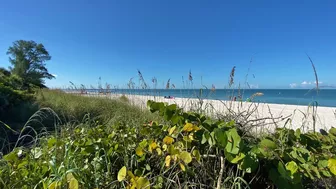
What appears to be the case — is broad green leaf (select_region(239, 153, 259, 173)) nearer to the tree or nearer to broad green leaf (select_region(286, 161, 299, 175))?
broad green leaf (select_region(286, 161, 299, 175))

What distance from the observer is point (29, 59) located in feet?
99.7

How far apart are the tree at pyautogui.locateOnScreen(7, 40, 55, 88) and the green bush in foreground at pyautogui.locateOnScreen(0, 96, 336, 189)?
33560 mm

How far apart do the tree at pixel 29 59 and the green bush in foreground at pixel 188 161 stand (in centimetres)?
3356

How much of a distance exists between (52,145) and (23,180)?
216mm

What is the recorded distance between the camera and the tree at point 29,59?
94.4 feet

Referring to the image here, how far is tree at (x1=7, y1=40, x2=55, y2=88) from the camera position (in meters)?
28.8

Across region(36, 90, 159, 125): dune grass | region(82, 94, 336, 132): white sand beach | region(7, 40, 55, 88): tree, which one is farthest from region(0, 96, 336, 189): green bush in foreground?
region(7, 40, 55, 88): tree

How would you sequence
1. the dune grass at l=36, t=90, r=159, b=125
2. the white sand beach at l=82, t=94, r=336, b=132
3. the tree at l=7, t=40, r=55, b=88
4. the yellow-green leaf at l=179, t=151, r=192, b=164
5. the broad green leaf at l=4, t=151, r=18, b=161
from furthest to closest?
the tree at l=7, t=40, r=55, b=88
the dune grass at l=36, t=90, r=159, b=125
the white sand beach at l=82, t=94, r=336, b=132
the broad green leaf at l=4, t=151, r=18, b=161
the yellow-green leaf at l=179, t=151, r=192, b=164

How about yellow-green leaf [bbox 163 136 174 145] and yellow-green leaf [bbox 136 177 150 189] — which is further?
yellow-green leaf [bbox 163 136 174 145]

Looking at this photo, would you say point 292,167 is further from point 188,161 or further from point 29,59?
point 29,59

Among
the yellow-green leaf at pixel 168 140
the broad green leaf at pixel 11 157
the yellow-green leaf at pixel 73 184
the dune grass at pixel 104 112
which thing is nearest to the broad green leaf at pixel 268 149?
the yellow-green leaf at pixel 168 140

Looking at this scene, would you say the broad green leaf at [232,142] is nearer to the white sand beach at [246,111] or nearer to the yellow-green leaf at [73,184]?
the white sand beach at [246,111]

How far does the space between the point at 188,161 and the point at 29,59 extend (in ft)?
125

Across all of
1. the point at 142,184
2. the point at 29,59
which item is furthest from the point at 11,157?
the point at 29,59
